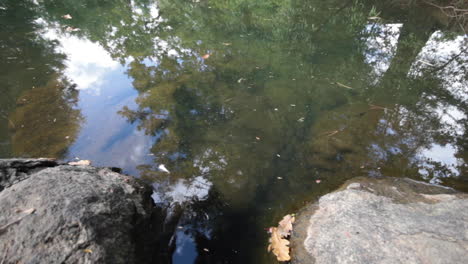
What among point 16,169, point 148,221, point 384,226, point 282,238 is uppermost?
point 16,169

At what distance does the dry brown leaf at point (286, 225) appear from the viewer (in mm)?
2326

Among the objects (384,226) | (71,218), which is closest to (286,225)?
(384,226)

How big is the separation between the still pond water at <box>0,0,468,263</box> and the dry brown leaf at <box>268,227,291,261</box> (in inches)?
3.6

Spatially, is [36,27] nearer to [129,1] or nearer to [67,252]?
[129,1]

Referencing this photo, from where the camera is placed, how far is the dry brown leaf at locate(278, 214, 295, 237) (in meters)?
2.33

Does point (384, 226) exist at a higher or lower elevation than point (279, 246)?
higher

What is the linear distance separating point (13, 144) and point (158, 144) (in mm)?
1690

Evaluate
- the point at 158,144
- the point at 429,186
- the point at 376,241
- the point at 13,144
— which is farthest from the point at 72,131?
the point at 429,186

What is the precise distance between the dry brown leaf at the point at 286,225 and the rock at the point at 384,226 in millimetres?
58

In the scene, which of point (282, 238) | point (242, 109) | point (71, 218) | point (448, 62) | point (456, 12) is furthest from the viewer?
point (456, 12)

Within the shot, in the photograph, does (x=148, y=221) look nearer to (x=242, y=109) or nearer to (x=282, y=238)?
(x=282, y=238)

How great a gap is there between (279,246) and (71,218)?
1476mm

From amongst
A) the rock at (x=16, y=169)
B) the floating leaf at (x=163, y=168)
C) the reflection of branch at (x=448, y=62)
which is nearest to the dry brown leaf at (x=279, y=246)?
the floating leaf at (x=163, y=168)

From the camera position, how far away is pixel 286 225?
2385mm
